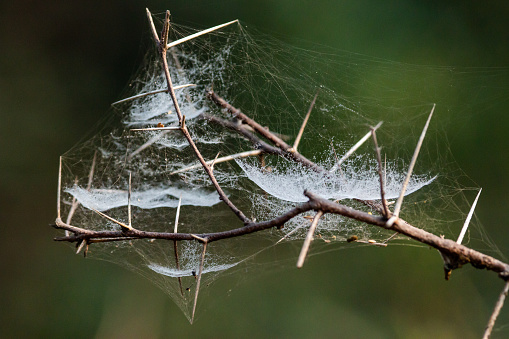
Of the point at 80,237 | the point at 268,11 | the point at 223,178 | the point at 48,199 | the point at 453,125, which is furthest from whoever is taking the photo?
the point at 48,199

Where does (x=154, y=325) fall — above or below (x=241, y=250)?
below

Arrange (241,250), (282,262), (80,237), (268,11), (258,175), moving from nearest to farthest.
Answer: (80,237) < (258,175) < (241,250) < (282,262) < (268,11)

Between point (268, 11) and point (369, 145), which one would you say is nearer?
point (369, 145)

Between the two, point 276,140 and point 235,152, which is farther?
point 235,152

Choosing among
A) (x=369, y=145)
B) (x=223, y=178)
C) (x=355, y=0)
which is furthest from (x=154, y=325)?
(x=355, y=0)

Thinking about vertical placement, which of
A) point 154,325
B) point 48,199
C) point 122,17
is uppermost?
point 122,17

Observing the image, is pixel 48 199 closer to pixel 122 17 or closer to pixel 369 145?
pixel 122 17

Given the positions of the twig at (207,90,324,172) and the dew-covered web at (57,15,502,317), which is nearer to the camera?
the twig at (207,90,324,172)

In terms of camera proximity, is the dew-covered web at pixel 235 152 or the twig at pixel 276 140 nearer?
the twig at pixel 276 140
